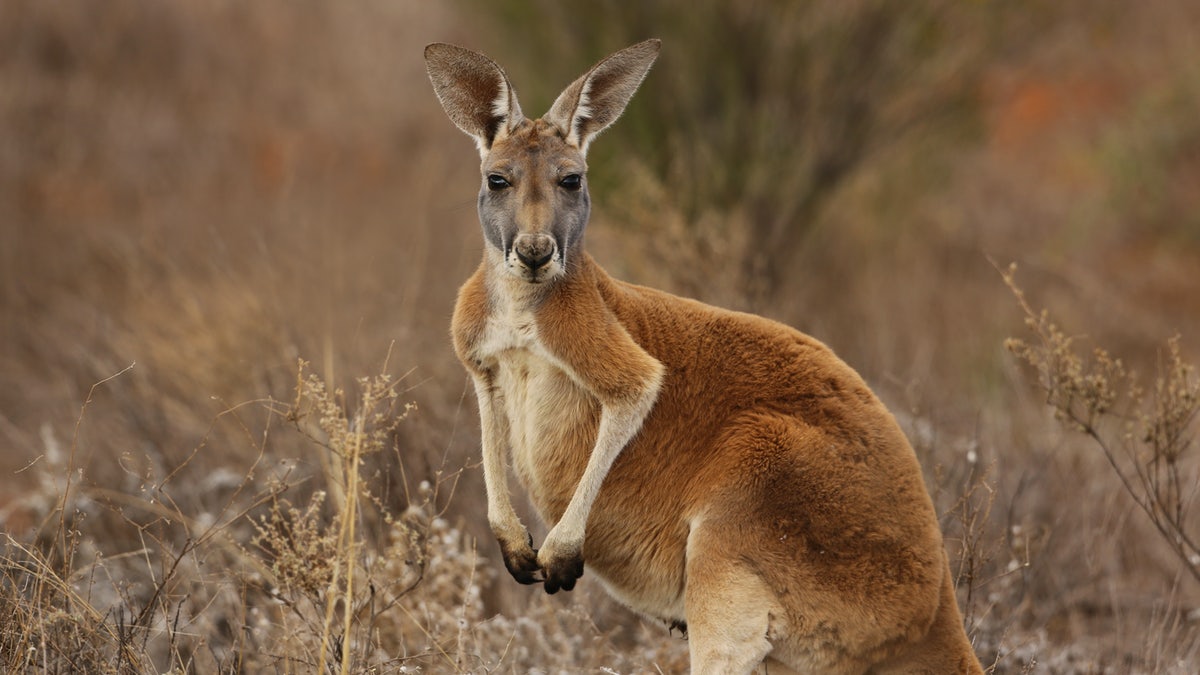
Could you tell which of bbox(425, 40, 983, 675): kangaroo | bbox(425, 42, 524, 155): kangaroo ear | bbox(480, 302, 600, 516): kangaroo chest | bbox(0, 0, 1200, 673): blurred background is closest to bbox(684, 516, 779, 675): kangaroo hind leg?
bbox(425, 40, 983, 675): kangaroo

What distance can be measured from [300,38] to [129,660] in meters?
16.4

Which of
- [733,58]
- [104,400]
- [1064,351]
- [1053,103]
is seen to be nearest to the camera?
[1064,351]

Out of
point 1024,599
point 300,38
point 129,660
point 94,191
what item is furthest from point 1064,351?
point 300,38

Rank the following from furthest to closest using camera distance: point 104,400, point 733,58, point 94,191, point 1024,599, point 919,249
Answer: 1. point 94,191
2. point 919,249
3. point 733,58
4. point 104,400
5. point 1024,599

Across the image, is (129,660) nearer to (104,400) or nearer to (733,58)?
(104,400)

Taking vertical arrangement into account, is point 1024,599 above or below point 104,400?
above

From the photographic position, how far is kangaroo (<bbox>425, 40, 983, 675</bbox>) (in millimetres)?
3314

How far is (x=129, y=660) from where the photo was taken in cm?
366

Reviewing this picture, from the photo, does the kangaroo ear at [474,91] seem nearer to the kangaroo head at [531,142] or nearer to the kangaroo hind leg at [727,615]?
the kangaroo head at [531,142]

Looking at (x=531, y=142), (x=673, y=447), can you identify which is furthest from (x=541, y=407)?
(x=531, y=142)

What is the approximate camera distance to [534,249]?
3.29 metres

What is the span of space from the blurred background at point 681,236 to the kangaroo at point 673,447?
468 mm

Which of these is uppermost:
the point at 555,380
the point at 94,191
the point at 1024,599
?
the point at 555,380

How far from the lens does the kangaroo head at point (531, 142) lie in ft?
11.1
